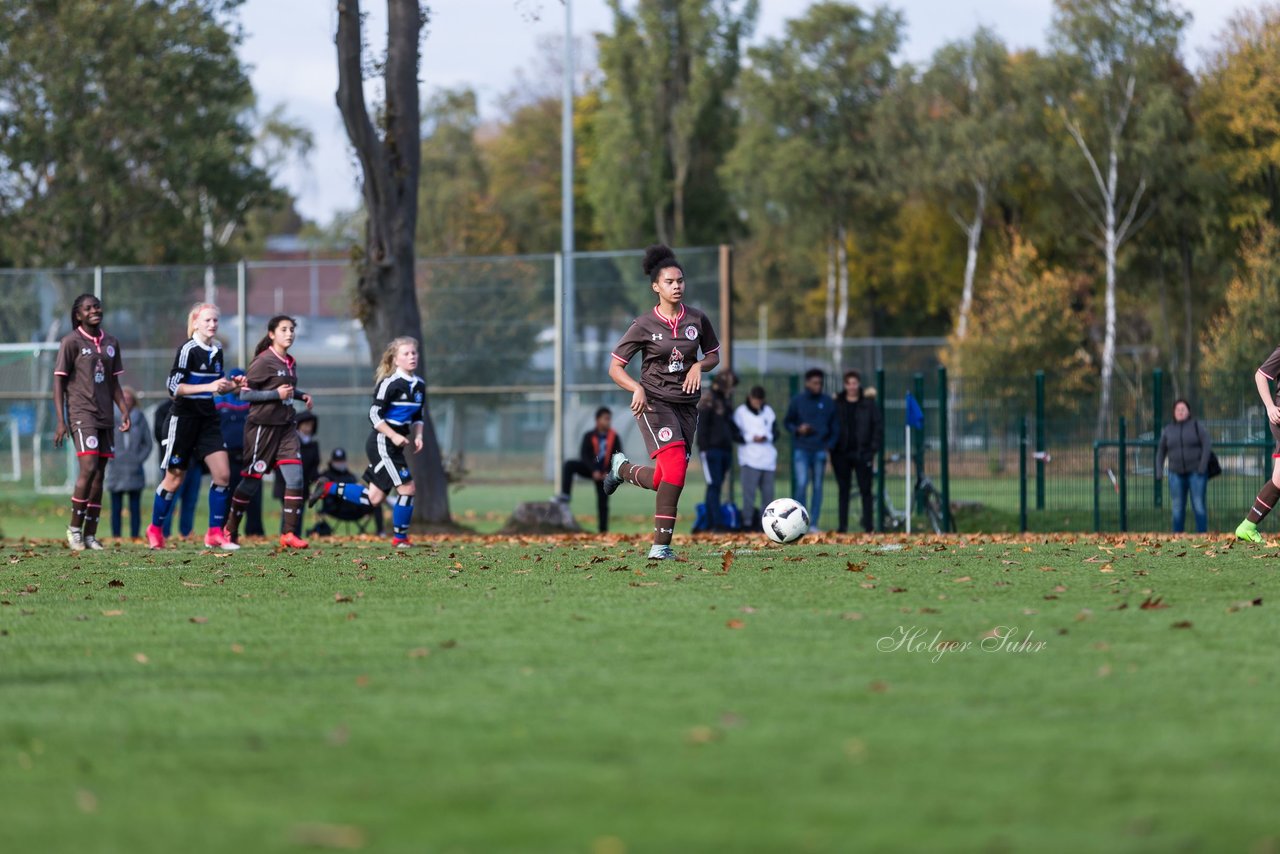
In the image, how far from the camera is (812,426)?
1992 cm

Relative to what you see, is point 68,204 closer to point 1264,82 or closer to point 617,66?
point 617,66

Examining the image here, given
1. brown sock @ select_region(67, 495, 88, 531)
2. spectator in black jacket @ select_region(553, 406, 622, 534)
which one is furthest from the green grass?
spectator in black jacket @ select_region(553, 406, 622, 534)

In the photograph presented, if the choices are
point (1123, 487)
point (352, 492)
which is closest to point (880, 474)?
point (1123, 487)

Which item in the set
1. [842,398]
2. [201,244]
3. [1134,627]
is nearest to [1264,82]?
[201,244]

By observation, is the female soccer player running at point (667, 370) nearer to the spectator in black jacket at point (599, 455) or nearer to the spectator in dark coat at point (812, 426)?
the spectator in dark coat at point (812, 426)

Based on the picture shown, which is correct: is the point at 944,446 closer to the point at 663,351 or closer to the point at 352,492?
the point at 352,492

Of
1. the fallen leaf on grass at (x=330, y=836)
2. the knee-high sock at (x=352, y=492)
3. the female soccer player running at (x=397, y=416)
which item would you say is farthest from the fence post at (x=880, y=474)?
the fallen leaf on grass at (x=330, y=836)

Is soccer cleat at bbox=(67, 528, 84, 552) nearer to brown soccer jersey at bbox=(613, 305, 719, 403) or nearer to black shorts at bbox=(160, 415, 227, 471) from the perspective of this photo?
black shorts at bbox=(160, 415, 227, 471)

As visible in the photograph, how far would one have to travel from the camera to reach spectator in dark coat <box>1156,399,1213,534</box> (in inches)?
776

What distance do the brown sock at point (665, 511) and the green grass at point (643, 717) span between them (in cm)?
172

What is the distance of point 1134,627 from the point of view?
7.40 meters

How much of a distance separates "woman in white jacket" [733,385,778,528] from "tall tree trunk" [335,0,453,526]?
3.62 m

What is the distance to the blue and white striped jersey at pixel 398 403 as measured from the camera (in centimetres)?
1355

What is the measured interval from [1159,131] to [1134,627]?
46021 mm
